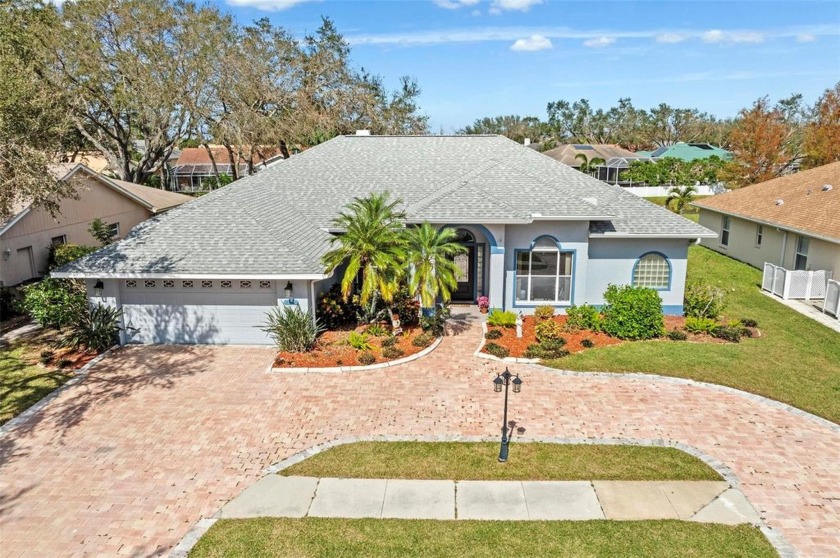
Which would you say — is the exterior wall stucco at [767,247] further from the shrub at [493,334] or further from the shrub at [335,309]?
the shrub at [335,309]

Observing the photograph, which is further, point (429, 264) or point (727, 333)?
point (727, 333)

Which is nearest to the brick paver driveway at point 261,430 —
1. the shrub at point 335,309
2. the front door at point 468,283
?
the shrub at point 335,309

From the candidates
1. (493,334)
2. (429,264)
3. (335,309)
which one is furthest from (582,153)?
(335,309)

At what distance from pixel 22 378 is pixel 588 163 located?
5157 cm

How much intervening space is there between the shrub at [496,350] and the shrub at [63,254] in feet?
54.5

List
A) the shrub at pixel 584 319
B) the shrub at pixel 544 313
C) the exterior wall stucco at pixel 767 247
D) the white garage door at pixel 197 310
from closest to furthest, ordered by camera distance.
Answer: the white garage door at pixel 197 310 < the shrub at pixel 584 319 < the shrub at pixel 544 313 < the exterior wall stucco at pixel 767 247

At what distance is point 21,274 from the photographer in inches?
845

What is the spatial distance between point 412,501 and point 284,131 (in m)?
35.1

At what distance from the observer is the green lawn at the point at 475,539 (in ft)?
27.3

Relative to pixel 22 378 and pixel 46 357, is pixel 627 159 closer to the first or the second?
pixel 46 357

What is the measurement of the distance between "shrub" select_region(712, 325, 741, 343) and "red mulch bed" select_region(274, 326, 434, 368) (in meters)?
9.46

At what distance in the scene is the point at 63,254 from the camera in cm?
2233

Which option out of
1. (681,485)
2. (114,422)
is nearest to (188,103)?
(114,422)

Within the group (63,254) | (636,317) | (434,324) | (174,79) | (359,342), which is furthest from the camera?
(174,79)
